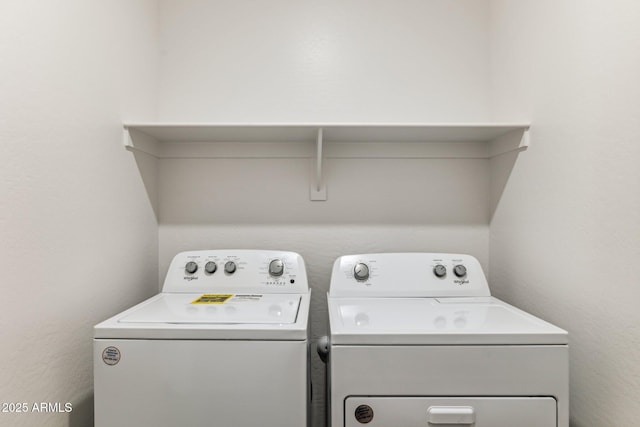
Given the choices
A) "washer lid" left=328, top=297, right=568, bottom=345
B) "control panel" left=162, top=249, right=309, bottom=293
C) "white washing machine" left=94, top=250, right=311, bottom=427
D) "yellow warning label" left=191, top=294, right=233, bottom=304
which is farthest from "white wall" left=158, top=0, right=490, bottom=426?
"white washing machine" left=94, top=250, right=311, bottom=427

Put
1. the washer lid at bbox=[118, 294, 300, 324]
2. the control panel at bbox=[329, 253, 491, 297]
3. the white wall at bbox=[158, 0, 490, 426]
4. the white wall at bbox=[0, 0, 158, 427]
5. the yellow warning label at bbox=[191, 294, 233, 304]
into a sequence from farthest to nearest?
the white wall at bbox=[158, 0, 490, 426] → the control panel at bbox=[329, 253, 491, 297] → the yellow warning label at bbox=[191, 294, 233, 304] → the washer lid at bbox=[118, 294, 300, 324] → the white wall at bbox=[0, 0, 158, 427]

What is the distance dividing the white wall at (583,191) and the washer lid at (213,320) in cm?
Answer: 82

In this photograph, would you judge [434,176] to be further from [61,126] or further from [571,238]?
[61,126]

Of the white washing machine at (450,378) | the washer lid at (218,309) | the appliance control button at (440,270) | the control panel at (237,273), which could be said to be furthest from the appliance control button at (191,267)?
the appliance control button at (440,270)

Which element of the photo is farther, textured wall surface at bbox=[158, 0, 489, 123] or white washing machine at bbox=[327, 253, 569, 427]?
textured wall surface at bbox=[158, 0, 489, 123]

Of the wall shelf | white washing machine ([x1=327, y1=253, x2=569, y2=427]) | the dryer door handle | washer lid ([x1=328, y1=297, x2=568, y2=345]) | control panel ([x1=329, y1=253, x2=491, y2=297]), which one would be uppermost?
the wall shelf

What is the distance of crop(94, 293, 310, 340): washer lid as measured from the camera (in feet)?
3.01

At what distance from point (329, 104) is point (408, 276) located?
34.5 inches

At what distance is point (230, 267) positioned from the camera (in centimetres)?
141

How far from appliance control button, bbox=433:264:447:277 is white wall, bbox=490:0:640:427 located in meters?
0.30

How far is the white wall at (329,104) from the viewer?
5.44 feet

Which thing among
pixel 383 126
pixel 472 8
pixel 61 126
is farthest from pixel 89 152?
pixel 472 8

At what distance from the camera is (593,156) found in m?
0.99

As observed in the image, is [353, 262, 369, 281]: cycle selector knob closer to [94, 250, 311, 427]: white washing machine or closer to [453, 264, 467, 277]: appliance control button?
[453, 264, 467, 277]: appliance control button
